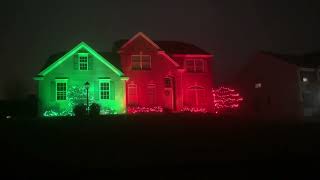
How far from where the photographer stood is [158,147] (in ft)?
58.2

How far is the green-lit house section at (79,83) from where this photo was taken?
32.6 m

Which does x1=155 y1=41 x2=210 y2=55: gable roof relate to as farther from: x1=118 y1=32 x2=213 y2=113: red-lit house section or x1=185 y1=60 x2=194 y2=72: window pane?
x1=185 y1=60 x2=194 y2=72: window pane

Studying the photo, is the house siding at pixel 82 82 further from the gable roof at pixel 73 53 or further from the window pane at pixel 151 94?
the window pane at pixel 151 94

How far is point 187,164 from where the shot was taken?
49.1ft

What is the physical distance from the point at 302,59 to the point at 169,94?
1582 cm

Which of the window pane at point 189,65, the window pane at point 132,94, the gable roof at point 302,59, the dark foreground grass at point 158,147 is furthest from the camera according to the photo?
the gable roof at point 302,59

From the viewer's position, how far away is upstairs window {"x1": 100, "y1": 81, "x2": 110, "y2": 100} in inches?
1320

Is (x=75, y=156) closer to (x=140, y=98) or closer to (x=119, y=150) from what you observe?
(x=119, y=150)

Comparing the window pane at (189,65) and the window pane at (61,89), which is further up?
the window pane at (189,65)

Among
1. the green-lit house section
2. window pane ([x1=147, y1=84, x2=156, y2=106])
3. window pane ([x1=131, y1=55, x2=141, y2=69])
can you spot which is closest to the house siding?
the green-lit house section

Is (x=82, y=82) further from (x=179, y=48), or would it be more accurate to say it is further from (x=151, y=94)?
(x=179, y=48)

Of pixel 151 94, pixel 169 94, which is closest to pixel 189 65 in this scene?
pixel 169 94

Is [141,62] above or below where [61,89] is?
above

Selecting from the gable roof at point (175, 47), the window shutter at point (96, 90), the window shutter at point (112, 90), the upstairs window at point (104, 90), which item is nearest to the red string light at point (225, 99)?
the gable roof at point (175, 47)
